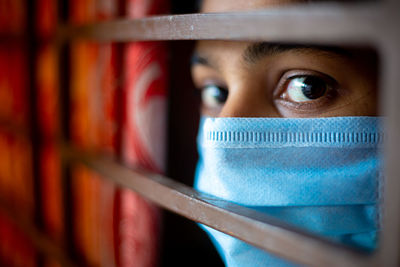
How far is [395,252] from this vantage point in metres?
0.31

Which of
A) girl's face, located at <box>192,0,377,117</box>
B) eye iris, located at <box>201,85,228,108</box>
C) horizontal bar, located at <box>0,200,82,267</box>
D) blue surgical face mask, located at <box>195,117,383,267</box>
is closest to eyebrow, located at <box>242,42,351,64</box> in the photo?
girl's face, located at <box>192,0,377,117</box>

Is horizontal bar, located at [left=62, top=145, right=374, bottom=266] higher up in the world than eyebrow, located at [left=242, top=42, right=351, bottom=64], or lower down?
lower down

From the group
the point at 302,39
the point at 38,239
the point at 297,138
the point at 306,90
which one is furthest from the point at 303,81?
the point at 38,239

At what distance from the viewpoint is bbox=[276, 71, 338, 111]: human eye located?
59cm

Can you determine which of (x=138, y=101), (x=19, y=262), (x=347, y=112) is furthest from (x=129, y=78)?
(x=19, y=262)

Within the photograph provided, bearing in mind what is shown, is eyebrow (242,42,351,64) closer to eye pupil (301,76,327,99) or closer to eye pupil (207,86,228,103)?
eye pupil (301,76,327,99)

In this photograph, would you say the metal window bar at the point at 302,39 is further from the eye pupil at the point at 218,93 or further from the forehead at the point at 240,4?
the eye pupil at the point at 218,93

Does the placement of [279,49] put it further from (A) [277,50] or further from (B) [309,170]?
(B) [309,170]

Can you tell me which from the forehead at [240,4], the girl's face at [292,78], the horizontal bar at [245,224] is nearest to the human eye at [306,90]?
the girl's face at [292,78]

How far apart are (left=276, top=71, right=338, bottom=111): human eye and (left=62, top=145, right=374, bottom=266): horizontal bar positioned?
0.23 meters

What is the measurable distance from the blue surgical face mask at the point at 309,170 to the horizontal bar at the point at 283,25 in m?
0.15

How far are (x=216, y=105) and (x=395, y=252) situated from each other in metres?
0.58

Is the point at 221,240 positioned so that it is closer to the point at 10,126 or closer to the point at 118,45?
the point at 118,45

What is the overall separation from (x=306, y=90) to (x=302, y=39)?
24cm
